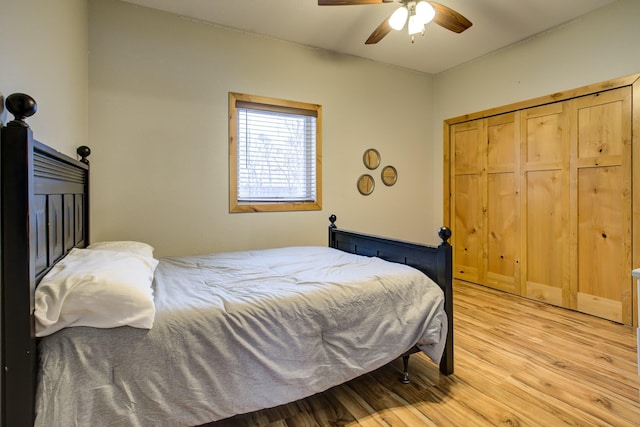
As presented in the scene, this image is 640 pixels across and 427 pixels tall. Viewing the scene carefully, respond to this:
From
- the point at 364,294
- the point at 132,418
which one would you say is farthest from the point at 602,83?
the point at 132,418

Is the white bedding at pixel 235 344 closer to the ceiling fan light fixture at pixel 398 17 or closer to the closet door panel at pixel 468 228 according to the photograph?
the ceiling fan light fixture at pixel 398 17

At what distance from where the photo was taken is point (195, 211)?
3.00 metres

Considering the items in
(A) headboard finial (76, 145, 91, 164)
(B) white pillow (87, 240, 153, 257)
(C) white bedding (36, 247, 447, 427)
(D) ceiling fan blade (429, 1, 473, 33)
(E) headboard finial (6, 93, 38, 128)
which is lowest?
(C) white bedding (36, 247, 447, 427)

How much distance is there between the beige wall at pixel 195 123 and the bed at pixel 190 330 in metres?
0.59

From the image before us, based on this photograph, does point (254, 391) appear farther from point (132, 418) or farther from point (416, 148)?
point (416, 148)

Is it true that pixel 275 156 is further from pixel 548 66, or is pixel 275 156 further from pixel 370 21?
pixel 548 66

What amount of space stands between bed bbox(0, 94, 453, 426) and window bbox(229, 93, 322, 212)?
3.95 feet

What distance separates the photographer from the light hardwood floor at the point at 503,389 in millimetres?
1617

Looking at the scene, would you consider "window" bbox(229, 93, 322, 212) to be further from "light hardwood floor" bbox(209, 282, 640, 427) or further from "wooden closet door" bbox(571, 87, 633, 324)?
"wooden closet door" bbox(571, 87, 633, 324)

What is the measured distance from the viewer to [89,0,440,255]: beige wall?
2662 millimetres

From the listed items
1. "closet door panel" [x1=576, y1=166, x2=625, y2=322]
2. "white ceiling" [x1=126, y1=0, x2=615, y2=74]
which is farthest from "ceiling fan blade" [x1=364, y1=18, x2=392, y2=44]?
"closet door panel" [x1=576, y1=166, x2=625, y2=322]

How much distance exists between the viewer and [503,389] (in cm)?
186

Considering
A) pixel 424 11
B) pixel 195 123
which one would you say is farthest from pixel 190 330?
pixel 424 11

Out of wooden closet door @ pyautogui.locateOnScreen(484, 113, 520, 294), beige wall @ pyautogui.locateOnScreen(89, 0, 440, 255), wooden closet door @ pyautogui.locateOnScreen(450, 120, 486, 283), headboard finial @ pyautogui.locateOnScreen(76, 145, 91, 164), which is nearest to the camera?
headboard finial @ pyautogui.locateOnScreen(76, 145, 91, 164)
